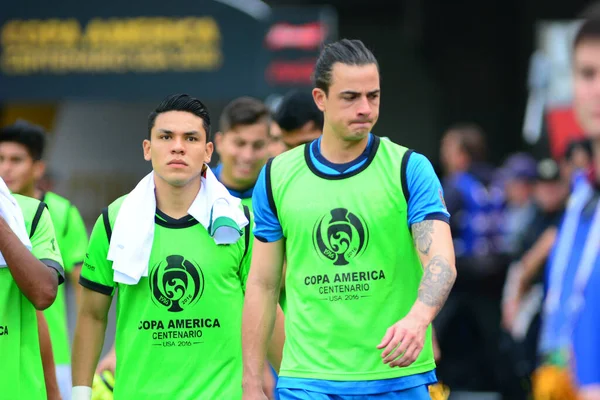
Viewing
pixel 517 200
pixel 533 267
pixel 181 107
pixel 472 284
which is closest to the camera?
pixel 181 107

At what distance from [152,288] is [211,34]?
10.4 metres

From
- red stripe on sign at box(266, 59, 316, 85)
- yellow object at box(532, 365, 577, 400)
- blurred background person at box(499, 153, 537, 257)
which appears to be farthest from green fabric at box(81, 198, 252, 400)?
red stripe on sign at box(266, 59, 316, 85)

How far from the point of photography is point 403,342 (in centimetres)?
502

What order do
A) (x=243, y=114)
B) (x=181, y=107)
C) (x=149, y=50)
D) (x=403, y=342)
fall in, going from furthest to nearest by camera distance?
(x=149, y=50) → (x=243, y=114) → (x=181, y=107) → (x=403, y=342)

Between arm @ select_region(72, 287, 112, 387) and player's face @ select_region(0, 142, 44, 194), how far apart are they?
5.57 ft

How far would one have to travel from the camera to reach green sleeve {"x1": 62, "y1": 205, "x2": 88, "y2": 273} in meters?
7.92

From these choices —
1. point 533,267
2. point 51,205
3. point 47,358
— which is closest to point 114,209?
point 47,358

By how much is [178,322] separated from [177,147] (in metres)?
0.85

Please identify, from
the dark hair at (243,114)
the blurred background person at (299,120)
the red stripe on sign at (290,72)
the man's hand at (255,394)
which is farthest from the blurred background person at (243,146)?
the red stripe on sign at (290,72)

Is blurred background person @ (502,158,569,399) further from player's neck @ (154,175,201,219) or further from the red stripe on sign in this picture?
player's neck @ (154,175,201,219)

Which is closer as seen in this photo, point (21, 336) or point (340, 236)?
point (340, 236)

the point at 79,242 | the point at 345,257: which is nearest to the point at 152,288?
the point at 345,257

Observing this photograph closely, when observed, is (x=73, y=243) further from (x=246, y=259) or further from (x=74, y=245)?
(x=246, y=259)

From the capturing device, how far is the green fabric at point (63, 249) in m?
7.90
